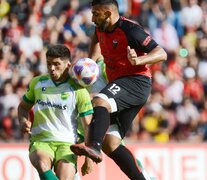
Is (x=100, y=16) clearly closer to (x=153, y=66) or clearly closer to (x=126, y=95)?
(x=126, y=95)

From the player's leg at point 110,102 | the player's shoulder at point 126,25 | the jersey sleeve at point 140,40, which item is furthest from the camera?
the player's shoulder at point 126,25

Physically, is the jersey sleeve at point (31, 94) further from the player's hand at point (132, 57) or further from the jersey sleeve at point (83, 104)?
the player's hand at point (132, 57)

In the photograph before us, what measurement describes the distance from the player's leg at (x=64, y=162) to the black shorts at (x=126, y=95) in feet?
2.20

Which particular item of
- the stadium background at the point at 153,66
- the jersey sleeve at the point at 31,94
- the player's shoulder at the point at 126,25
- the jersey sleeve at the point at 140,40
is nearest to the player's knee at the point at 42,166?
the jersey sleeve at the point at 31,94

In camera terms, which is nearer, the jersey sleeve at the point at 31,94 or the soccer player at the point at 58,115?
the soccer player at the point at 58,115

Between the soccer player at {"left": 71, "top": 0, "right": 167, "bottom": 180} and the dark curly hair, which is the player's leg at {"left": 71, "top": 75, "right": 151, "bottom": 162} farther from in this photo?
the dark curly hair

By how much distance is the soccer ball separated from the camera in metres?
7.77

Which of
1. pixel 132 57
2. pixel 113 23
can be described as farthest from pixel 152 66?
pixel 132 57

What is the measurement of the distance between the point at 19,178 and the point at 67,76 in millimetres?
3793

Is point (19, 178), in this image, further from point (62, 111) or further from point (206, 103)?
point (206, 103)

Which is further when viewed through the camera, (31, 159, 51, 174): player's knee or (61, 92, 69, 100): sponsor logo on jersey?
(61, 92, 69, 100): sponsor logo on jersey

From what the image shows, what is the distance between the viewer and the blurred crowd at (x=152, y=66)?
15.1 m

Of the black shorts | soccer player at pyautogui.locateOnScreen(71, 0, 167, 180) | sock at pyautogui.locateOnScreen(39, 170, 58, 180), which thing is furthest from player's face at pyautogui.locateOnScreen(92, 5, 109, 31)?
sock at pyautogui.locateOnScreen(39, 170, 58, 180)

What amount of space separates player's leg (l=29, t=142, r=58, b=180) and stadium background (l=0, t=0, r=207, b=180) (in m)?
6.15
